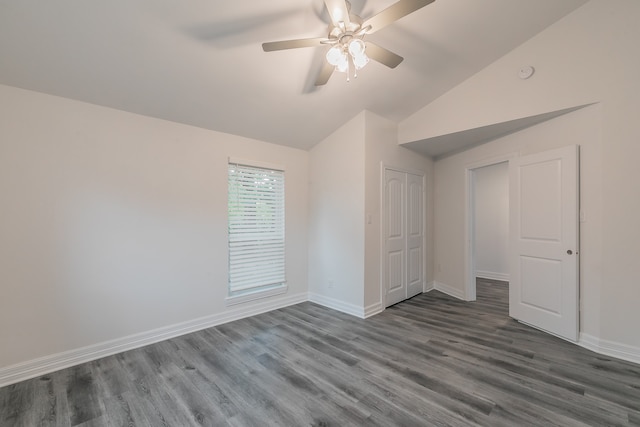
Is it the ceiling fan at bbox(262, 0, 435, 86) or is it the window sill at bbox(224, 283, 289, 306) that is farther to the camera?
the window sill at bbox(224, 283, 289, 306)

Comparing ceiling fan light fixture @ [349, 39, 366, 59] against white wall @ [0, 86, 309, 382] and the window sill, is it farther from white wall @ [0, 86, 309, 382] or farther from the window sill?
the window sill

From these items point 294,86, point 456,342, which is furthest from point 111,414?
point 294,86

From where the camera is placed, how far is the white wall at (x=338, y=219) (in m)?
3.70

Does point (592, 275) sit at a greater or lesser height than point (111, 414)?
greater

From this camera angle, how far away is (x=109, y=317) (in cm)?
270

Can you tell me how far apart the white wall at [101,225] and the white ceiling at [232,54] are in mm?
266

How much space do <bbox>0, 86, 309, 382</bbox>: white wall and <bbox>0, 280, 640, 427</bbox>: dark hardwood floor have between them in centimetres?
41

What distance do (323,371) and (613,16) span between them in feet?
13.9

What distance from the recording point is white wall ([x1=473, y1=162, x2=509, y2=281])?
5.70 meters

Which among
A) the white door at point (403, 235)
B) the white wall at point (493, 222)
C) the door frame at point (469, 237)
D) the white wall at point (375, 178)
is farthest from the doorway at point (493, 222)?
the white wall at point (375, 178)

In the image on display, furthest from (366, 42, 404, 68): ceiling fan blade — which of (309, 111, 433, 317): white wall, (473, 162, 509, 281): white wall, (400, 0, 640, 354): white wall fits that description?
(473, 162, 509, 281): white wall

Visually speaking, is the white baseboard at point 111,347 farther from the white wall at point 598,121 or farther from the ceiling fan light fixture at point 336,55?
the white wall at point 598,121

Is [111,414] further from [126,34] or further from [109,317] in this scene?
[126,34]

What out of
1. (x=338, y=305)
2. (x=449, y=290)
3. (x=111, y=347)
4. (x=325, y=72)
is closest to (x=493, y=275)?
(x=449, y=290)
